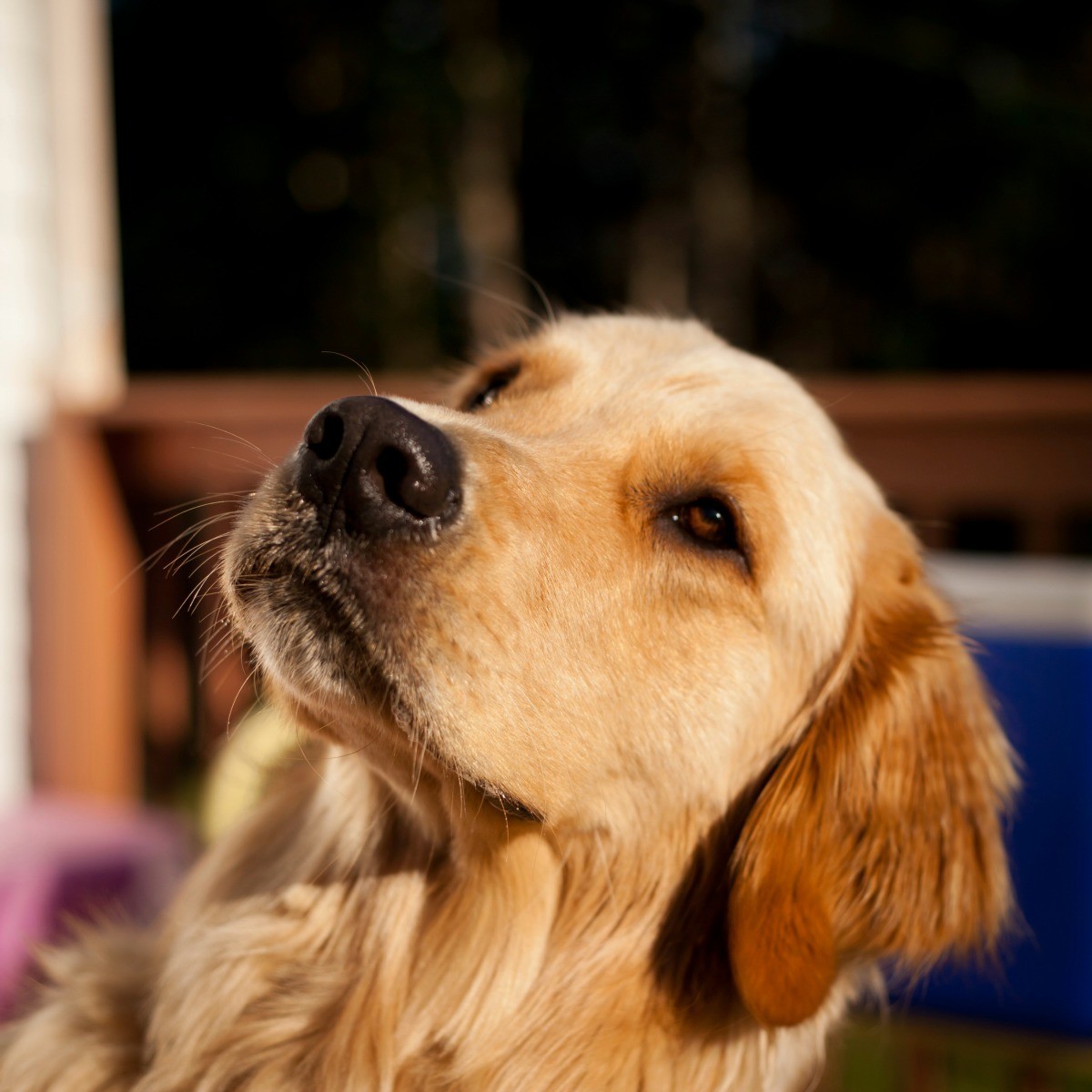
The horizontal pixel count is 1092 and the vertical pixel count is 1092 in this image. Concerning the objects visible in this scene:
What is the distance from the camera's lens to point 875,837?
6.27 ft

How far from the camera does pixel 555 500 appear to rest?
6.03ft

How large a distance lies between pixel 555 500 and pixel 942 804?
897 millimetres

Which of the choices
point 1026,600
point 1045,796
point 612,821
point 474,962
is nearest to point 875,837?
point 612,821

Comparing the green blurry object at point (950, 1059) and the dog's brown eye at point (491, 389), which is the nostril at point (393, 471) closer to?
the dog's brown eye at point (491, 389)

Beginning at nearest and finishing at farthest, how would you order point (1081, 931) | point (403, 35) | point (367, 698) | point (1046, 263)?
1. point (367, 698)
2. point (1081, 931)
3. point (1046, 263)
4. point (403, 35)

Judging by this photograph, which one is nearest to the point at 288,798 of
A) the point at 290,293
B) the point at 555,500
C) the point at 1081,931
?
the point at 555,500

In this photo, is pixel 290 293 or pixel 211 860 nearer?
pixel 211 860

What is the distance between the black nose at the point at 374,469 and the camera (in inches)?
59.9

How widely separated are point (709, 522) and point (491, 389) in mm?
716

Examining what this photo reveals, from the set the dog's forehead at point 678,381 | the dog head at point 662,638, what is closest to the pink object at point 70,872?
the dog head at point 662,638

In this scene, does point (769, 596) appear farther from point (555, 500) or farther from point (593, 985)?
point (593, 985)

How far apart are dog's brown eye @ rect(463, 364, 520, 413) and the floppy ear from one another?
0.95m

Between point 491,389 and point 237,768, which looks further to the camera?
point 237,768

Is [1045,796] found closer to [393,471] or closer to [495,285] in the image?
[393,471]
